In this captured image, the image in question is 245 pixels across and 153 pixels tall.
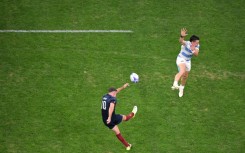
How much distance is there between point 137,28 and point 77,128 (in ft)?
19.9

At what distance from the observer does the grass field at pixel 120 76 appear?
15.4 meters

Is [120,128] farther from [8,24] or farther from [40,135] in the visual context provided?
[8,24]

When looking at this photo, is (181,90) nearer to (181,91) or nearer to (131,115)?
(181,91)

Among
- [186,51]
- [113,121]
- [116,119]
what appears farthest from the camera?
[186,51]

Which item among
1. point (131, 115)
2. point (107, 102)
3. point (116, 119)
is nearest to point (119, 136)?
point (116, 119)

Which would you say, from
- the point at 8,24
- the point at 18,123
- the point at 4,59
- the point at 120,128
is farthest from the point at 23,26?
the point at 120,128

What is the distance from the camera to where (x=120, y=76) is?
17.6m

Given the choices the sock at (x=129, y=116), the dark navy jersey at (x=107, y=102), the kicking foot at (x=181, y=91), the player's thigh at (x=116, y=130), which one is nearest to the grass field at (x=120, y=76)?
the kicking foot at (x=181, y=91)

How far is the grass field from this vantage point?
605 inches

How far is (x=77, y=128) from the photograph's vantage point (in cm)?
1559

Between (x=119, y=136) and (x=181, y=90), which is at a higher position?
(x=181, y=90)

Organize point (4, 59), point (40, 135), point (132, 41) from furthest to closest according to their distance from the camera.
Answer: point (132, 41)
point (4, 59)
point (40, 135)

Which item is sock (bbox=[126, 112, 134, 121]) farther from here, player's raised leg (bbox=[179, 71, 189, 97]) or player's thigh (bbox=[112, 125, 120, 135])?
player's raised leg (bbox=[179, 71, 189, 97])

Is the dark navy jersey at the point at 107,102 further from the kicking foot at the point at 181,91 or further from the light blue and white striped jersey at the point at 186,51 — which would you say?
the kicking foot at the point at 181,91
